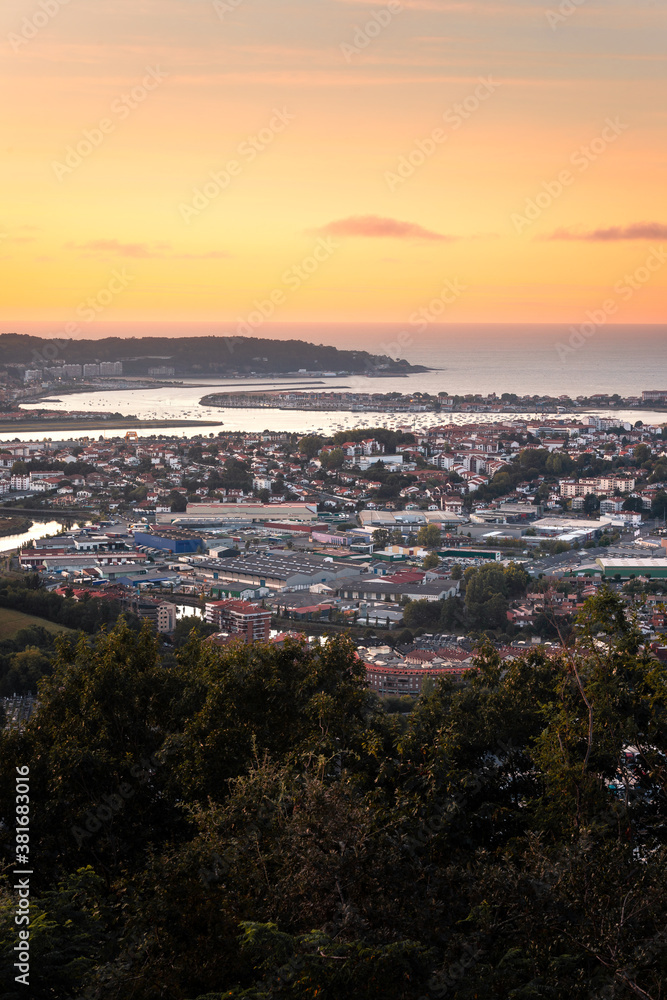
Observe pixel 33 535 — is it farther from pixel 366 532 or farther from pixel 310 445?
pixel 310 445

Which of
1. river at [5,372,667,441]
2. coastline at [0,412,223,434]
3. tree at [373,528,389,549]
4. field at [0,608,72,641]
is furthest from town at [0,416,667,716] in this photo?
coastline at [0,412,223,434]

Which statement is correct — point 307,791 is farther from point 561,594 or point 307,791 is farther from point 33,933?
point 561,594

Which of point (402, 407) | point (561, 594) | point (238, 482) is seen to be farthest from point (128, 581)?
point (402, 407)

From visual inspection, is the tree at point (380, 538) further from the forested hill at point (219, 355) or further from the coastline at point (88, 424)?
the forested hill at point (219, 355)

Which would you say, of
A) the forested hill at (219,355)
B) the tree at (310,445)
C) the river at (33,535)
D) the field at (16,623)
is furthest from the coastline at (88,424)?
the field at (16,623)

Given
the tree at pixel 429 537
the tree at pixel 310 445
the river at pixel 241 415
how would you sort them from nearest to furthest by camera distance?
the tree at pixel 429 537 < the tree at pixel 310 445 < the river at pixel 241 415

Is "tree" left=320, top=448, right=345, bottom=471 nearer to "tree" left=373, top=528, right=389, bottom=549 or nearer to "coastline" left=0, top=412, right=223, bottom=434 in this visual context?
"tree" left=373, top=528, right=389, bottom=549

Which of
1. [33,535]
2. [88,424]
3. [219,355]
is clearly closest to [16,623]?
[33,535]
